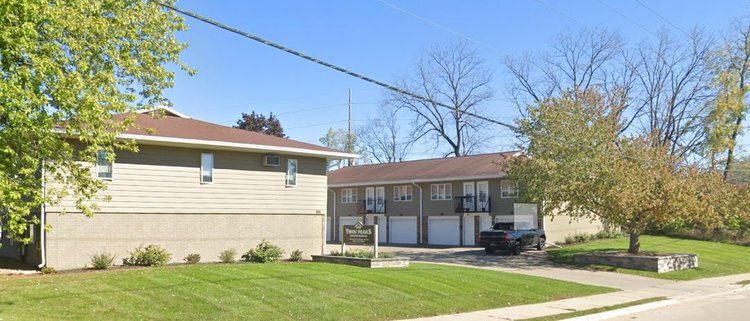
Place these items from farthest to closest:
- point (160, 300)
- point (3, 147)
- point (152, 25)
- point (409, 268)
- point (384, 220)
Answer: point (384, 220) < point (409, 268) < point (152, 25) < point (160, 300) < point (3, 147)

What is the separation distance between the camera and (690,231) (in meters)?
42.0

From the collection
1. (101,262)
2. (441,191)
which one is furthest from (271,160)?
(441,191)

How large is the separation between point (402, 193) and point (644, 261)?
21.3m

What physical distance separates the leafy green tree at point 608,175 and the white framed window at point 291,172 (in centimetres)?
899

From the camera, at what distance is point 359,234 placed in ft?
68.4

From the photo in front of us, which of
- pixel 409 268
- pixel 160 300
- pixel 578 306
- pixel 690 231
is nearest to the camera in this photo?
pixel 160 300

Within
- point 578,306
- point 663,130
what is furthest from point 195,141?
point 663,130

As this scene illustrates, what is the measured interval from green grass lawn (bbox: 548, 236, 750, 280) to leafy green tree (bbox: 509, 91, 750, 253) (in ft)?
6.59

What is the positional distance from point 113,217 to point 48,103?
29.0ft

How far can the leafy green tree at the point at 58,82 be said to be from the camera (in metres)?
10.6

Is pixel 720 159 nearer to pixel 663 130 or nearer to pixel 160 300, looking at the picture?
pixel 663 130

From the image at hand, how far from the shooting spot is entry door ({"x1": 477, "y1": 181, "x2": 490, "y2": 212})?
38.8m

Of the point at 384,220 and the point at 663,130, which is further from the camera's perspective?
the point at 663,130

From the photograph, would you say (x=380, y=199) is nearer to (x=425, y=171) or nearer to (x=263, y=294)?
(x=425, y=171)
